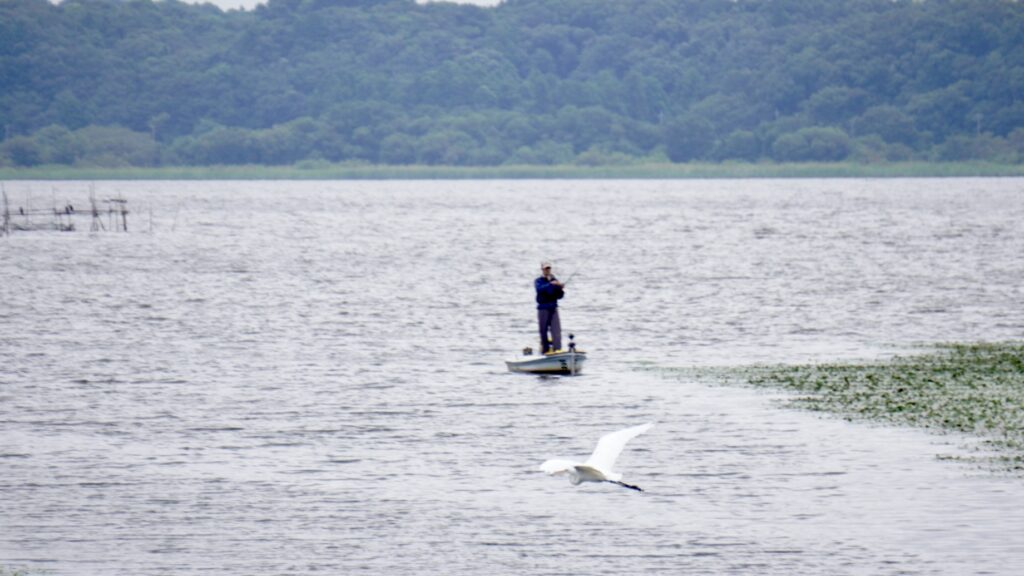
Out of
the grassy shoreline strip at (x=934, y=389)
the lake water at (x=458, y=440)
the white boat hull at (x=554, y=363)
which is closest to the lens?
the lake water at (x=458, y=440)

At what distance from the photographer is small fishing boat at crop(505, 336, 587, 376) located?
45.4 meters

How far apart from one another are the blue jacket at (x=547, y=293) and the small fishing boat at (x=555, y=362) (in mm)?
1328

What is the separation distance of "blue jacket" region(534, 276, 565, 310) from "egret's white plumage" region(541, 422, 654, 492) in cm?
1740

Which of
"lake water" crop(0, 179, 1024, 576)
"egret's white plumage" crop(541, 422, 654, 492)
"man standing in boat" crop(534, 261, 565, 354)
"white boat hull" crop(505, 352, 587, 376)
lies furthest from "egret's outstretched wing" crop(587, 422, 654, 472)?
"white boat hull" crop(505, 352, 587, 376)

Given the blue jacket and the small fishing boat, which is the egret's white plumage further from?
the small fishing boat

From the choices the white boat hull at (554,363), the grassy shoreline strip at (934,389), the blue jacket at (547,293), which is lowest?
the grassy shoreline strip at (934,389)

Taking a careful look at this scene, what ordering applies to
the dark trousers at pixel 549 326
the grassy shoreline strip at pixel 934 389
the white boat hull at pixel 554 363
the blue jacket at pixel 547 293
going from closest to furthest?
1. the grassy shoreline strip at pixel 934 389
2. the blue jacket at pixel 547 293
3. the dark trousers at pixel 549 326
4. the white boat hull at pixel 554 363

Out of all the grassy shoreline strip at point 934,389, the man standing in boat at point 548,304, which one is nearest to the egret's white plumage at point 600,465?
the grassy shoreline strip at point 934,389

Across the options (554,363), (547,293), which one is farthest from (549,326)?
(547,293)

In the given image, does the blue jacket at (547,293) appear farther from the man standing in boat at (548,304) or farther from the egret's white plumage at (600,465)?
the egret's white plumage at (600,465)

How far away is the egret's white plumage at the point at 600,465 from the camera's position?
25.2m

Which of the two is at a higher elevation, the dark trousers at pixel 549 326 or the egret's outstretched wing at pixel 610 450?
the egret's outstretched wing at pixel 610 450

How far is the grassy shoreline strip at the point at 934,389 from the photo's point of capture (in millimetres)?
36250

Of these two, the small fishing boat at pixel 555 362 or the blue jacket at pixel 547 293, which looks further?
the small fishing boat at pixel 555 362
